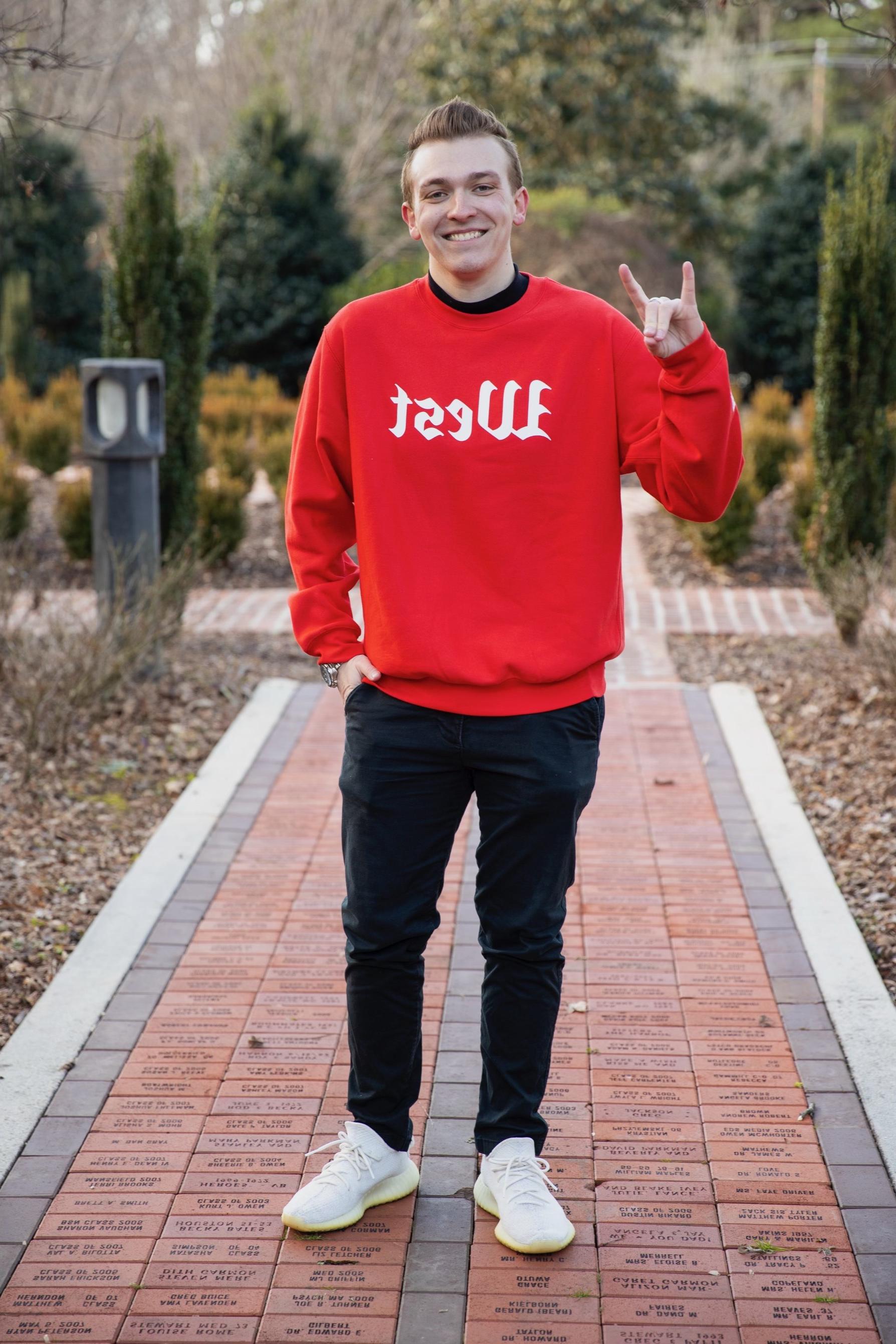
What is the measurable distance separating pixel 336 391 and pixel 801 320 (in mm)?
16361

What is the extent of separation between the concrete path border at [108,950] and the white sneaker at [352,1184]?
0.64 meters

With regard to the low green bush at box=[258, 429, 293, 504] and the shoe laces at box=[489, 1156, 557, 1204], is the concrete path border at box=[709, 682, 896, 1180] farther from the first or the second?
the low green bush at box=[258, 429, 293, 504]

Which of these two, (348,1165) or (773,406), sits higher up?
(773,406)

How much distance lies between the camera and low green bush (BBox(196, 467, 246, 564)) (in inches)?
338

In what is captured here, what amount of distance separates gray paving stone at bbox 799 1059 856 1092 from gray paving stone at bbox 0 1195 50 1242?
1637 mm

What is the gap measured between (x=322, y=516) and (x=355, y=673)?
12.0 inches

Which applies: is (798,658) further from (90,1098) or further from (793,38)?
(793,38)

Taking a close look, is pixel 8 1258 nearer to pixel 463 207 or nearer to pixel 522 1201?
pixel 522 1201

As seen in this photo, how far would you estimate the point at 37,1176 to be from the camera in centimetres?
269

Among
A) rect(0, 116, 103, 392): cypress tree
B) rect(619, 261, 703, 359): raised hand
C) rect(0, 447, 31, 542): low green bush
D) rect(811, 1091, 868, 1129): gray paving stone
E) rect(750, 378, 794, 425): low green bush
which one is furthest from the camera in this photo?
rect(0, 116, 103, 392): cypress tree

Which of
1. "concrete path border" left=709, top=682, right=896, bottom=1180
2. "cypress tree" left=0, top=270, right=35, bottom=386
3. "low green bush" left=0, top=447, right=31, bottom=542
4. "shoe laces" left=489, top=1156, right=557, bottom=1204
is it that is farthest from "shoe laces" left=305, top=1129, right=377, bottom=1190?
"cypress tree" left=0, top=270, right=35, bottom=386

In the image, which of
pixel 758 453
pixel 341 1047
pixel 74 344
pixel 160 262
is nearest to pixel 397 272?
pixel 74 344

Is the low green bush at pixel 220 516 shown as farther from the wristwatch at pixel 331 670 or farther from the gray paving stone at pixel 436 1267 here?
the gray paving stone at pixel 436 1267

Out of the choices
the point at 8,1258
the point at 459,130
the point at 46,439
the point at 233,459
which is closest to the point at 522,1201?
the point at 8,1258
